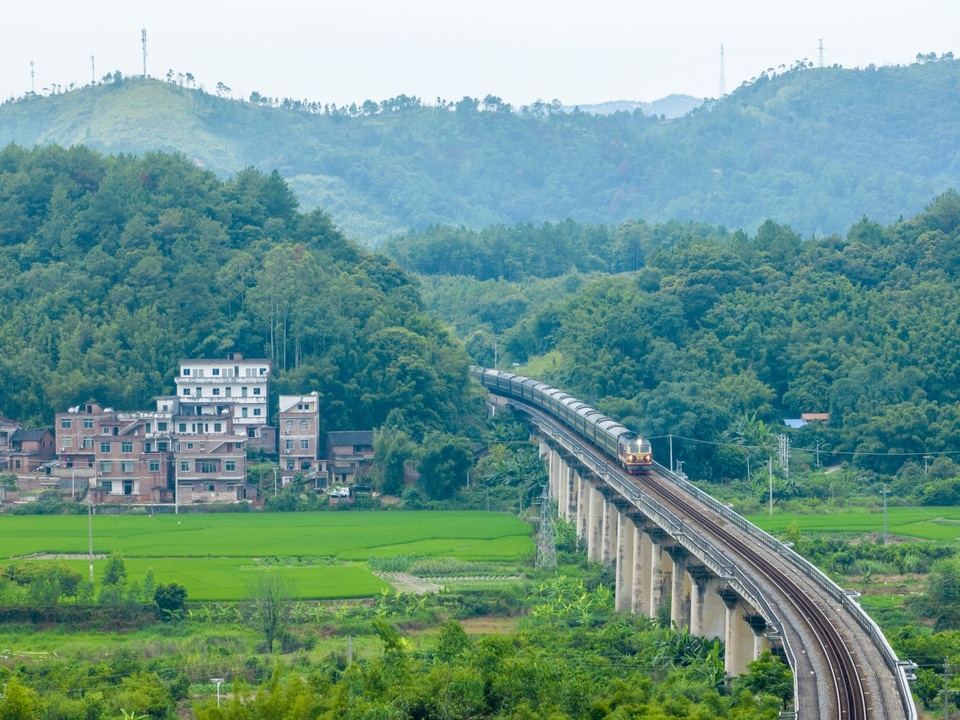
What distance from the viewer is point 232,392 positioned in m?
85.1

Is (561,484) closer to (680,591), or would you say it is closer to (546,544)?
(546,544)

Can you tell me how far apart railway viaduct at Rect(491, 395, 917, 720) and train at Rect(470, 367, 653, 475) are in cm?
Answer: 65

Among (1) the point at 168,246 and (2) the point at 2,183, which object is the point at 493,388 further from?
(2) the point at 2,183

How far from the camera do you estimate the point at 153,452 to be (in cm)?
8075

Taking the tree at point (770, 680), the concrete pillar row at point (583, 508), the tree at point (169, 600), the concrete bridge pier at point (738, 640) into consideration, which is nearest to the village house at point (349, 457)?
the concrete pillar row at point (583, 508)

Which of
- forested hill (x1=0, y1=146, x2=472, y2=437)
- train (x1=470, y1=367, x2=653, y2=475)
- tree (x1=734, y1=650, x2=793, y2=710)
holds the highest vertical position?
forested hill (x1=0, y1=146, x2=472, y2=437)

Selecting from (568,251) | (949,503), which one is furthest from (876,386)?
(568,251)

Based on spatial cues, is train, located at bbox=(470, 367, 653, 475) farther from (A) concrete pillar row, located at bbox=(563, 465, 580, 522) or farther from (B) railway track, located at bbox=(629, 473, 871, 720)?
(B) railway track, located at bbox=(629, 473, 871, 720)

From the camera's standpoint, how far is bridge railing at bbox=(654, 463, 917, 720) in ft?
130

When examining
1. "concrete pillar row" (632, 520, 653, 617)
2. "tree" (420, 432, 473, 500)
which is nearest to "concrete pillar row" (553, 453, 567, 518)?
"tree" (420, 432, 473, 500)

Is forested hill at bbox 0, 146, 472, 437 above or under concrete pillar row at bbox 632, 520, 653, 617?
above

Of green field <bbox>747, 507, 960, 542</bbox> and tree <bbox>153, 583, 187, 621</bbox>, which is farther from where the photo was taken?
green field <bbox>747, 507, 960, 542</bbox>

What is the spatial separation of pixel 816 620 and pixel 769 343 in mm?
52504

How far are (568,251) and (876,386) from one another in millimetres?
61749
